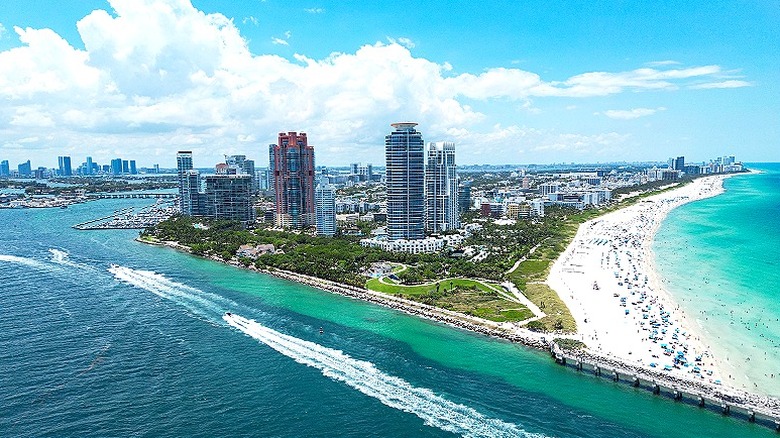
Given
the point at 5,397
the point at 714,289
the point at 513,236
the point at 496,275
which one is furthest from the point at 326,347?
the point at 513,236

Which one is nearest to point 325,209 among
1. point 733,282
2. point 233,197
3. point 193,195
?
point 233,197

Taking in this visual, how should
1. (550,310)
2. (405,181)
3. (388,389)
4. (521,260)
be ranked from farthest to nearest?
1. (405,181)
2. (521,260)
3. (550,310)
4. (388,389)

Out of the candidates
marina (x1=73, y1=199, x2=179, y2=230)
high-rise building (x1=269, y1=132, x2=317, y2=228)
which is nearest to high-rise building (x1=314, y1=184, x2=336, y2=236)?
high-rise building (x1=269, y1=132, x2=317, y2=228)

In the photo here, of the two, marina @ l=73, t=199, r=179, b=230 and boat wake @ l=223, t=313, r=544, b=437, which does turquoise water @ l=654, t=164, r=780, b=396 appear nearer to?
boat wake @ l=223, t=313, r=544, b=437

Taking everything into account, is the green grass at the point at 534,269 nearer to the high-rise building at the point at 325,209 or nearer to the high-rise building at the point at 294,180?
the high-rise building at the point at 325,209

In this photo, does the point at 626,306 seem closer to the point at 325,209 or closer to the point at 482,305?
the point at 482,305
